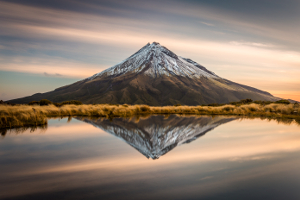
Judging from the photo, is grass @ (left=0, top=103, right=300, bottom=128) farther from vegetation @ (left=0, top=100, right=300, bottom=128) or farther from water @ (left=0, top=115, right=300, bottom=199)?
water @ (left=0, top=115, right=300, bottom=199)

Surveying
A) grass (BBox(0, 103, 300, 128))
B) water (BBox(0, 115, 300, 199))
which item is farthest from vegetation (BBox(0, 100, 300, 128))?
water (BBox(0, 115, 300, 199))

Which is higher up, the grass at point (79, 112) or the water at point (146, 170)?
the grass at point (79, 112)

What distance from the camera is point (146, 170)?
4133 millimetres

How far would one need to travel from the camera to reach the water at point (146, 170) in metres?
3.28

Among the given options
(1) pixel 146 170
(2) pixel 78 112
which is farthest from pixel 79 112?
(1) pixel 146 170

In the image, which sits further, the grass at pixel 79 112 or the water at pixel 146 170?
the grass at pixel 79 112

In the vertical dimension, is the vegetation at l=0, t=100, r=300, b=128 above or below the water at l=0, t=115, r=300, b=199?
above

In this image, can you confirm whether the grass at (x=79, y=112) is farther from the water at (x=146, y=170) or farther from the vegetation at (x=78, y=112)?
the water at (x=146, y=170)

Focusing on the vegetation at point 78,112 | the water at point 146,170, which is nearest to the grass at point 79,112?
the vegetation at point 78,112

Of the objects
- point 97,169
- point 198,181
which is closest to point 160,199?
point 198,181

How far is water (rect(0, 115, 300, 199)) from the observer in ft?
10.8

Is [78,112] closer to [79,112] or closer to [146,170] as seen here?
[79,112]

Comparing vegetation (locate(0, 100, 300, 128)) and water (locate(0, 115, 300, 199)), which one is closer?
water (locate(0, 115, 300, 199))

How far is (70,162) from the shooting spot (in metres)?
4.55
